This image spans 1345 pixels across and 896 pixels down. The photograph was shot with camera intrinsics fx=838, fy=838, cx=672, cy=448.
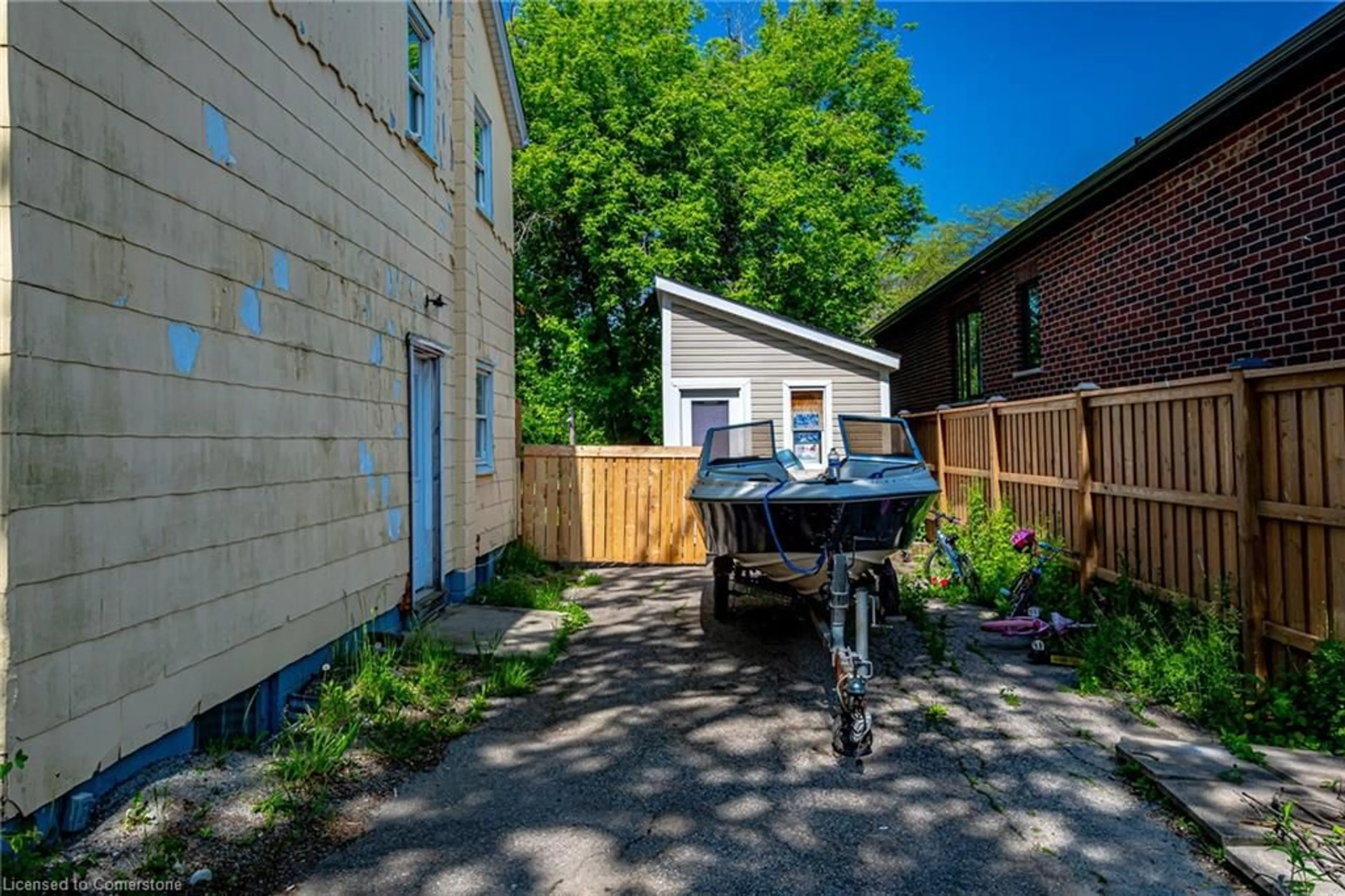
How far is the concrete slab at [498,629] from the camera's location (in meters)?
6.80

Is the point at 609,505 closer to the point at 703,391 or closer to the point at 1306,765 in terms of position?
the point at 703,391

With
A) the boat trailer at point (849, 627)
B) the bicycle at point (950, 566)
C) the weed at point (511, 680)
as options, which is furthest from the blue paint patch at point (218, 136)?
the bicycle at point (950, 566)

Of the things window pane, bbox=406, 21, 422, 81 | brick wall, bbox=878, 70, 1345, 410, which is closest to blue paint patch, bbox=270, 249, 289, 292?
window pane, bbox=406, 21, 422, 81

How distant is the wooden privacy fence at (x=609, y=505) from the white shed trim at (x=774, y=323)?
270cm

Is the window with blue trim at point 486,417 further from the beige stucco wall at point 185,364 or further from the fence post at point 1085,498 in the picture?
the fence post at point 1085,498

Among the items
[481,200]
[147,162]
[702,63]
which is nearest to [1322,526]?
[147,162]

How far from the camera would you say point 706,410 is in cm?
1434

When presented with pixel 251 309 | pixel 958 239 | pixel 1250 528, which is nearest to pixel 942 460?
pixel 1250 528

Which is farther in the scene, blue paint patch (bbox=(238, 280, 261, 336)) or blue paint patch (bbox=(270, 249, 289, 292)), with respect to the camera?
blue paint patch (bbox=(270, 249, 289, 292))

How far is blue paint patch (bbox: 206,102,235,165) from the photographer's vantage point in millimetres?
4289

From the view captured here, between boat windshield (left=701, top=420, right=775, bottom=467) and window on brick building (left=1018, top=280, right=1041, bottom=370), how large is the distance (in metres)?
6.79

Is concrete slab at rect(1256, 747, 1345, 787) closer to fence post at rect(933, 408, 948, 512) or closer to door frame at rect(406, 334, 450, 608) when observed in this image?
door frame at rect(406, 334, 450, 608)

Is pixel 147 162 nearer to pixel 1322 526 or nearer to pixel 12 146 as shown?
pixel 12 146

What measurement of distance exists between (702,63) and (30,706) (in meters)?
26.2
